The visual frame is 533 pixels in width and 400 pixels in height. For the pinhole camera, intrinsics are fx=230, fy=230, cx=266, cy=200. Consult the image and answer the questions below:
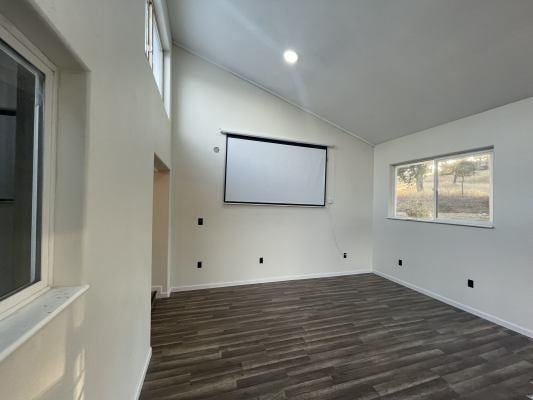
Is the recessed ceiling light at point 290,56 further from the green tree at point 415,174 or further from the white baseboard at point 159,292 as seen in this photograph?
the white baseboard at point 159,292

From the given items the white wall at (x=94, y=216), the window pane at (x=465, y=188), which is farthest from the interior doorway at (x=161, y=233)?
the window pane at (x=465, y=188)

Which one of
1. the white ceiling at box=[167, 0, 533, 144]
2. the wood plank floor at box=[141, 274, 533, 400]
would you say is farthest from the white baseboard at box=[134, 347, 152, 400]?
the white ceiling at box=[167, 0, 533, 144]

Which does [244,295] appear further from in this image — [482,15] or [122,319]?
[482,15]

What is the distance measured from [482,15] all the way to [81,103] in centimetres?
298

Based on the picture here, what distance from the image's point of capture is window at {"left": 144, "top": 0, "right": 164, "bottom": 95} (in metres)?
2.14

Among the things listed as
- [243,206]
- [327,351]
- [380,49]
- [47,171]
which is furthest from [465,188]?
[47,171]

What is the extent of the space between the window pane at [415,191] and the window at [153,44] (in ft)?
13.5

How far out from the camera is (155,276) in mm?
3275

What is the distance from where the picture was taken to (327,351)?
84.3 inches

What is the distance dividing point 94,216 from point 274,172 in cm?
317

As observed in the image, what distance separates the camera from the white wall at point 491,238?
254cm

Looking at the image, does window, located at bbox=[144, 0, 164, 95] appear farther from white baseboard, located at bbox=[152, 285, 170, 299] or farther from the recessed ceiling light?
white baseboard, located at bbox=[152, 285, 170, 299]

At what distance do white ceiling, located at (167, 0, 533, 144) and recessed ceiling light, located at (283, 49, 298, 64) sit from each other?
89 mm

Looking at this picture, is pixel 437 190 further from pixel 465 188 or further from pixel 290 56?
pixel 290 56
